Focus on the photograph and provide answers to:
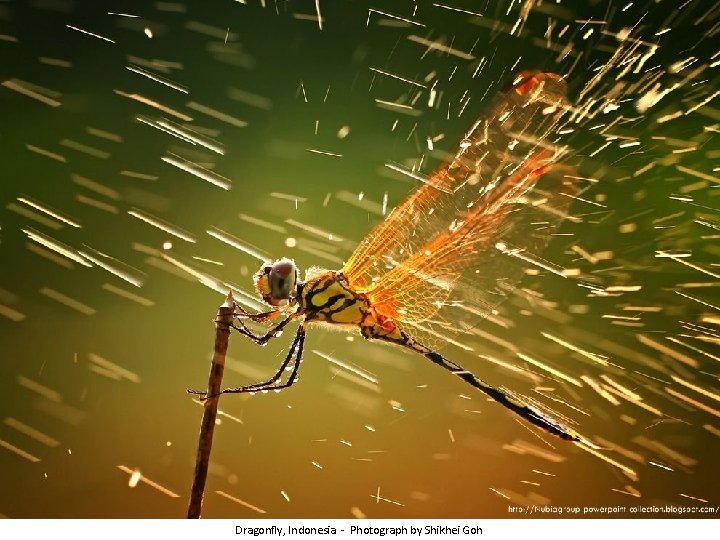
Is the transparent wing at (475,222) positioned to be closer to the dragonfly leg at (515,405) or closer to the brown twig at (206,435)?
the dragonfly leg at (515,405)

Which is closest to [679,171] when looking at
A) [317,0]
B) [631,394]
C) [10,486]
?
[631,394]

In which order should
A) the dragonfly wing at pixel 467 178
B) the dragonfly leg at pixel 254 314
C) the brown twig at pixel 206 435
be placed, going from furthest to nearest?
1. the dragonfly wing at pixel 467 178
2. the dragonfly leg at pixel 254 314
3. the brown twig at pixel 206 435

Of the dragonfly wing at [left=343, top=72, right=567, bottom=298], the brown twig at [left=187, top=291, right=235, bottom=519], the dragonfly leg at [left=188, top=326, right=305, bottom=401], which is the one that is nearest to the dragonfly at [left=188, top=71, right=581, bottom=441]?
the dragonfly wing at [left=343, top=72, right=567, bottom=298]

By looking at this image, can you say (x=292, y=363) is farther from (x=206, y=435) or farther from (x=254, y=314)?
(x=206, y=435)

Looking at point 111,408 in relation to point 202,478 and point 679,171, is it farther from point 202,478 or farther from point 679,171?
point 679,171

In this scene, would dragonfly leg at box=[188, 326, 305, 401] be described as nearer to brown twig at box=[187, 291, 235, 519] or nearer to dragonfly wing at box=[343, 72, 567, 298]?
dragonfly wing at box=[343, 72, 567, 298]

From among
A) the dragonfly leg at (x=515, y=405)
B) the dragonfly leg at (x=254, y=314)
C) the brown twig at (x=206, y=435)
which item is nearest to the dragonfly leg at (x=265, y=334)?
the dragonfly leg at (x=254, y=314)
